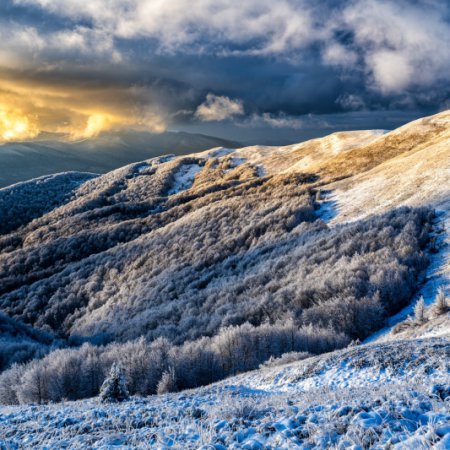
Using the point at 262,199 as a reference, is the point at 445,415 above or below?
below

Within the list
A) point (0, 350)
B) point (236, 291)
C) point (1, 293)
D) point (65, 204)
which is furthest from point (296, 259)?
point (65, 204)

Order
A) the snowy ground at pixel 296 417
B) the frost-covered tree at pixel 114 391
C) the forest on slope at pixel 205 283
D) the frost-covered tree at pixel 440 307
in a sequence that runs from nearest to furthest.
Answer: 1. the snowy ground at pixel 296 417
2. the frost-covered tree at pixel 114 391
3. the frost-covered tree at pixel 440 307
4. the forest on slope at pixel 205 283

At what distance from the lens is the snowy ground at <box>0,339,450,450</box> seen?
13.3ft

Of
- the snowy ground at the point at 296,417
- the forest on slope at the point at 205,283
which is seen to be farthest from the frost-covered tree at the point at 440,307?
the snowy ground at the point at 296,417

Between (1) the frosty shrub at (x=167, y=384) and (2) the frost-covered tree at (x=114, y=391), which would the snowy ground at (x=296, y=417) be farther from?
(1) the frosty shrub at (x=167, y=384)

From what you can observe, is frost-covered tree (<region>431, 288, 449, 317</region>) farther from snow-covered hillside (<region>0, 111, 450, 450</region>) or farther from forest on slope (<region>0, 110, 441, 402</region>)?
forest on slope (<region>0, 110, 441, 402</region>)

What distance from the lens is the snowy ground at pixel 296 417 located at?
407cm

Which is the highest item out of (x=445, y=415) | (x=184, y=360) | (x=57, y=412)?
(x=445, y=415)

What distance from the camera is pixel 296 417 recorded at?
484cm

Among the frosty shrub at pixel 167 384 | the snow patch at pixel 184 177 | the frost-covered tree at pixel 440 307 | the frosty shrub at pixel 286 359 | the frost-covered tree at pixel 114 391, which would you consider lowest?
the frosty shrub at pixel 167 384

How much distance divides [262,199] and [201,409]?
32.9 metres

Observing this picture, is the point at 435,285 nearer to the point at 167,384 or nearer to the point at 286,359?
the point at 286,359

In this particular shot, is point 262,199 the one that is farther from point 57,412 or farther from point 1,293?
point 57,412

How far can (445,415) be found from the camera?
4.11m
